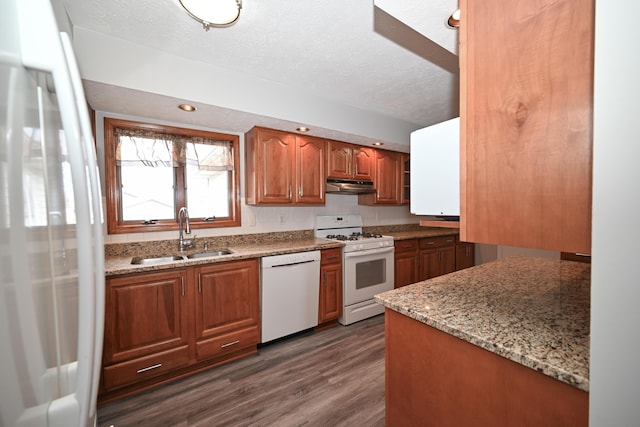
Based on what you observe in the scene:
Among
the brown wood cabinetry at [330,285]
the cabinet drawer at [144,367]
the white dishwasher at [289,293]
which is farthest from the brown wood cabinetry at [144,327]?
the brown wood cabinetry at [330,285]

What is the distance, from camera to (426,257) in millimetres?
3607

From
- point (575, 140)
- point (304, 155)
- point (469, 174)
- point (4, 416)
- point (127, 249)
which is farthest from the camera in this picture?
point (304, 155)

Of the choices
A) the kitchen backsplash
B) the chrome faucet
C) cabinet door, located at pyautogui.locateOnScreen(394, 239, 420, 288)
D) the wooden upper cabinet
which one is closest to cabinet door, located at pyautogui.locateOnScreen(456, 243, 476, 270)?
cabinet door, located at pyautogui.locateOnScreen(394, 239, 420, 288)

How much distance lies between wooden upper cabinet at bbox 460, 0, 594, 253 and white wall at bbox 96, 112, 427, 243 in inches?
92.1

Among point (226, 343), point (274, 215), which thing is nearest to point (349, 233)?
point (274, 215)

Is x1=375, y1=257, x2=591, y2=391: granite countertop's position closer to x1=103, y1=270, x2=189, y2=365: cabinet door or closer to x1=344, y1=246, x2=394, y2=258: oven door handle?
x1=344, y1=246, x2=394, y2=258: oven door handle

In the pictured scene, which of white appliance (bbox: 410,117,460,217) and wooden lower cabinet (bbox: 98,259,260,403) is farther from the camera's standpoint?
wooden lower cabinet (bbox: 98,259,260,403)

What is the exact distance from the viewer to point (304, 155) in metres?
2.81

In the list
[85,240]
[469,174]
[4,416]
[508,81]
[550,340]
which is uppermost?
[508,81]

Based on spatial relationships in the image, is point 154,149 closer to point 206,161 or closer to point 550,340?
point 206,161

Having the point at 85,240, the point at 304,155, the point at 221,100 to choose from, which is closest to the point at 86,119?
the point at 85,240

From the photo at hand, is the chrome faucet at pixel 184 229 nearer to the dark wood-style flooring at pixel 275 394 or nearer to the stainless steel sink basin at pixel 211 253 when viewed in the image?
the stainless steel sink basin at pixel 211 253

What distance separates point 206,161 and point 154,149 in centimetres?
46

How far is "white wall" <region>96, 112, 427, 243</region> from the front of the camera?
2.19 meters
